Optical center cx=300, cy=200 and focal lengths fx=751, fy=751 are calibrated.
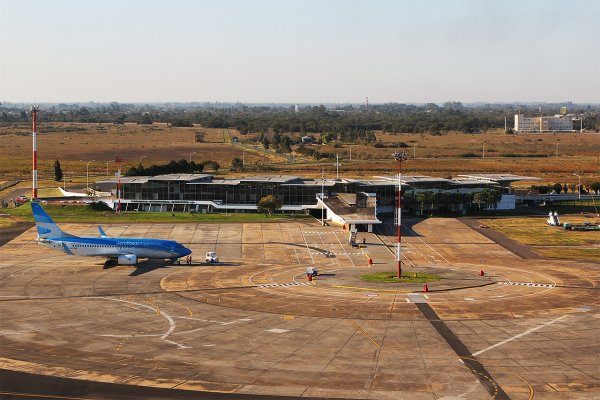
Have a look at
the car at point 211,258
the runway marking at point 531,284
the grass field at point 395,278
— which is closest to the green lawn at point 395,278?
the grass field at point 395,278

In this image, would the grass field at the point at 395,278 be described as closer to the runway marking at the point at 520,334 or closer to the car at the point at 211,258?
the runway marking at the point at 520,334

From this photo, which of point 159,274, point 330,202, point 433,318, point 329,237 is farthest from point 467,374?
point 330,202

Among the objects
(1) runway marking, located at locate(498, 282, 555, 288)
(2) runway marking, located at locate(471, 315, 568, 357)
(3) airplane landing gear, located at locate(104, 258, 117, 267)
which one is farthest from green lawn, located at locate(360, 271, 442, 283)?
(3) airplane landing gear, located at locate(104, 258, 117, 267)

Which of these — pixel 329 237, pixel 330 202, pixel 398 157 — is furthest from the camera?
pixel 330 202

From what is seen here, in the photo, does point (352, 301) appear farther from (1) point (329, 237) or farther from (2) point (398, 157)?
(1) point (329, 237)

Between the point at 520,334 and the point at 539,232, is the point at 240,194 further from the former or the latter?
the point at 520,334

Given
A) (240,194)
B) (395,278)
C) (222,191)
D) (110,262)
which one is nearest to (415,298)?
(395,278)

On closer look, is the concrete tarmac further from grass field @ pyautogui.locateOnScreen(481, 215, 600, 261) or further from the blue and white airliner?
grass field @ pyautogui.locateOnScreen(481, 215, 600, 261)
